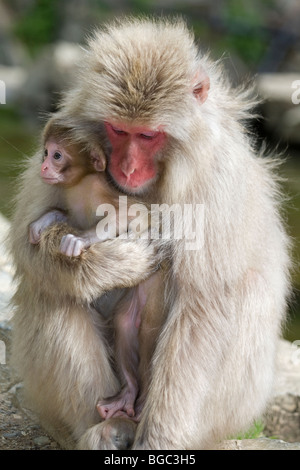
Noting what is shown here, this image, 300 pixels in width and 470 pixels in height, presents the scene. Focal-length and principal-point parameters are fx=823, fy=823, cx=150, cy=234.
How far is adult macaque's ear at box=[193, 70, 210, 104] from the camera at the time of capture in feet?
13.6

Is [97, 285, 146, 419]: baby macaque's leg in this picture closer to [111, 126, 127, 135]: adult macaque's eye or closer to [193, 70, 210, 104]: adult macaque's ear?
[111, 126, 127, 135]: adult macaque's eye

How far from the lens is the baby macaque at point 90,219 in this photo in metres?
4.32

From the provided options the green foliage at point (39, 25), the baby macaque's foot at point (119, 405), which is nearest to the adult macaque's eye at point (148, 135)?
the baby macaque's foot at point (119, 405)

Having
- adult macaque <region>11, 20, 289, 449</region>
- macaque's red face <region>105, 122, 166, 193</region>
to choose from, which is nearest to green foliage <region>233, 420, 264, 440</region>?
adult macaque <region>11, 20, 289, 449</region>

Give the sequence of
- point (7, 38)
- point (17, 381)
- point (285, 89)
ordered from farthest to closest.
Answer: point (7, 38) < point (285, 89) < point (17, 381)

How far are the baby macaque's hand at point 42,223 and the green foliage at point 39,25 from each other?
19.4 meters

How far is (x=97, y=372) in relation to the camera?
4504mm

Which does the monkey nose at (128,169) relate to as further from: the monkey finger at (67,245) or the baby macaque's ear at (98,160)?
the monkey finger at (67,245)

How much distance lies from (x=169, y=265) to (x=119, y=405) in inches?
32.4

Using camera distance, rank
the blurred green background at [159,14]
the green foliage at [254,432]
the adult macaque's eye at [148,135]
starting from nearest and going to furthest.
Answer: the adult macaque's eye at [148,135]
the green foliage at [254,432]
the blurred green background at [159,14]

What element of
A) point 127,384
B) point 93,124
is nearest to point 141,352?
point 127,384

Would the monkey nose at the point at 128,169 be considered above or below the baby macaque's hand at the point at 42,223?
above

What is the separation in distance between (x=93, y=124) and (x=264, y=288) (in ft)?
4.39
